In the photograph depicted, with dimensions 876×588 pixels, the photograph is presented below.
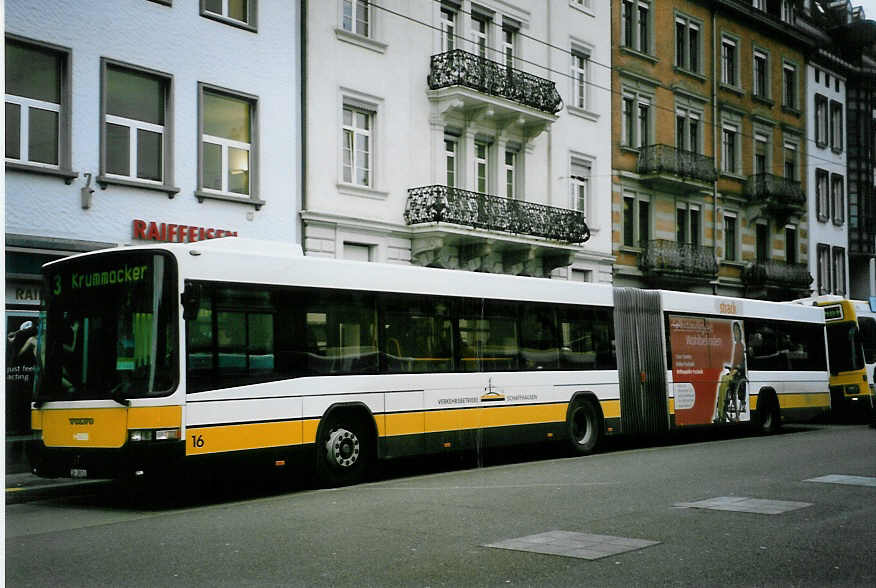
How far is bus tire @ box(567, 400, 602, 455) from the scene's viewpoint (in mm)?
17438

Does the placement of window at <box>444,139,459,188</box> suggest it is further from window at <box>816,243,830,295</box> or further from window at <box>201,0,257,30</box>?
window at <box>816,243,830,295</box>

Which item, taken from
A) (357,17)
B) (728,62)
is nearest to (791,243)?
(728,62)

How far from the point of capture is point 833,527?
9273 mm

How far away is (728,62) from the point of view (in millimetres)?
38938

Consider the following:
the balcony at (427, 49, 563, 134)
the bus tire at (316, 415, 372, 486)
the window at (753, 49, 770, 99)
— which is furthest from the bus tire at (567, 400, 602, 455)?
the window at (753, 49, 770, 99)

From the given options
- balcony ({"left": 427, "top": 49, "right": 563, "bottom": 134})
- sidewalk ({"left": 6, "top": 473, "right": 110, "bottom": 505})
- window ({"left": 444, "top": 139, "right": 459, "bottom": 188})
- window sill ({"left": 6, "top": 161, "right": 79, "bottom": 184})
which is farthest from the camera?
window ({"left": 444, "top": 139, "right": 459, "bottom": 188})

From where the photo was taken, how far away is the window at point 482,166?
27.6 metres

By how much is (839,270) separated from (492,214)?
986 inches

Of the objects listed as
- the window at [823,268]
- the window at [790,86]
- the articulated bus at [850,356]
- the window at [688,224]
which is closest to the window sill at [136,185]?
the articulated bus at [850,356]

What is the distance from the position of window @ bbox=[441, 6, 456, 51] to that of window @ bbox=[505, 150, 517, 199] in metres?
3.41

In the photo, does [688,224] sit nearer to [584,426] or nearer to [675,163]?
[675,163]

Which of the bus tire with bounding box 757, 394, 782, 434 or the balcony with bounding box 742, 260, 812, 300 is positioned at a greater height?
the balcony with bounding box 742, 260, 812, 300

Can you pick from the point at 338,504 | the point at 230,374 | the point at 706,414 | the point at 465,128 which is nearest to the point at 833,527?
the point at 338,504

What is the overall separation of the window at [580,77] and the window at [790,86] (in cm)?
1418
